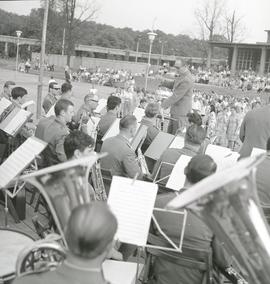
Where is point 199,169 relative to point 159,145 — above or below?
above

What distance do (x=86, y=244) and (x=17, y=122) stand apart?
4151 mm

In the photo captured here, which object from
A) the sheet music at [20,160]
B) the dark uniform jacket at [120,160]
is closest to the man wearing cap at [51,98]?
the dark uniform jacket at [120,160]

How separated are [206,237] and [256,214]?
101 centimetres

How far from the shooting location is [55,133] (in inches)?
213

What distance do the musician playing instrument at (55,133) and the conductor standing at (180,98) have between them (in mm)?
3214

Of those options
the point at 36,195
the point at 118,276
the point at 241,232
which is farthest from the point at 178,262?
the point at 36,195

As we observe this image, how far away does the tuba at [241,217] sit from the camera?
2059 mm

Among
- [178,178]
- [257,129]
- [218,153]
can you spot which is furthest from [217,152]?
[257,129]

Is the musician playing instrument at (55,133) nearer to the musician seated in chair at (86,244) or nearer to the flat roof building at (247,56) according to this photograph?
the musician seated in chair at (86,244)

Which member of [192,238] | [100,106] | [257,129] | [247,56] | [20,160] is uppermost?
[247,56]

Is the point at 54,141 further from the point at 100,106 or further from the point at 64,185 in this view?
the point at 100,106

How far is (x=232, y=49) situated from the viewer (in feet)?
161

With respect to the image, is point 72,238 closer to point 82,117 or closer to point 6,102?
point 6,102

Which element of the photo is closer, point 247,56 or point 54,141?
point 54,141
